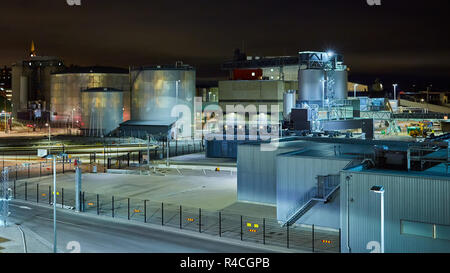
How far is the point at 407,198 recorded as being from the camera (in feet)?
72.5

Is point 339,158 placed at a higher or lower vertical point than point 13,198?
higher

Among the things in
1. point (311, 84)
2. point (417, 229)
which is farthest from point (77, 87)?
point (417, 229)

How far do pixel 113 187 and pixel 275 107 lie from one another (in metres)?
52.9

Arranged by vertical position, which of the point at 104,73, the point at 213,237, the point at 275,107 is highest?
the point at 104,73

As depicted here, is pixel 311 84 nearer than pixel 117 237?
No

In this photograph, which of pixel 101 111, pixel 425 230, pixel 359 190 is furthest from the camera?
pixel 101 111

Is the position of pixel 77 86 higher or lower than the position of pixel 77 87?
higher

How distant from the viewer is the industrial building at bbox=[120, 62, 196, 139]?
96.1 meters

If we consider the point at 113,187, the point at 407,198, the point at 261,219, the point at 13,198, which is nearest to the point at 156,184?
the point at 113,187

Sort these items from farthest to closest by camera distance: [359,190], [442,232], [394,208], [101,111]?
[101,111] < [359,190] < [394,208] < [442,232]

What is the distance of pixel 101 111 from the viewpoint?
10450cm

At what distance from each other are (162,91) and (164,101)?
2.00 metres

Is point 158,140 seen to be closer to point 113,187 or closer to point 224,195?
point 113,187

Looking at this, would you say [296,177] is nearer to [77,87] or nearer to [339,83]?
[339,83]
